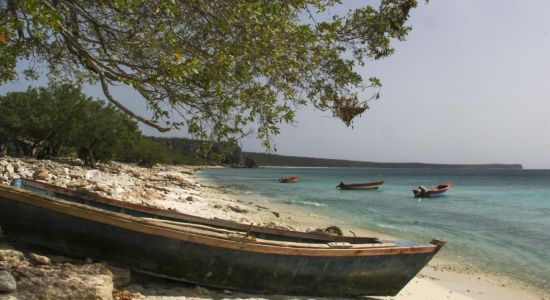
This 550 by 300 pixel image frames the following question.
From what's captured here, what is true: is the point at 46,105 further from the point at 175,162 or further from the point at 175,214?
the point at 175,162

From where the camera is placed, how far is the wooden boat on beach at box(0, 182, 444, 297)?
5.90 metres

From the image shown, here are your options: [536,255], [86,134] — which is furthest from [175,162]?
[536,255]

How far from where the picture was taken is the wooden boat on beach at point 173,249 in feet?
19.4

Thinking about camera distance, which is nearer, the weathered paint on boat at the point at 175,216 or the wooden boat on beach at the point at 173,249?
the wooden boat on beach at the point at 173,249

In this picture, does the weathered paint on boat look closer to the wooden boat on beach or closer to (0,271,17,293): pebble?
the wooden boat on beach

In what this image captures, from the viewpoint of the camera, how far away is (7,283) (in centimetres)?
438

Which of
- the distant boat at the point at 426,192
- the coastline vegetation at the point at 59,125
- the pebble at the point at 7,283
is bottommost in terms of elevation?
the distant boat at the point at 426,192

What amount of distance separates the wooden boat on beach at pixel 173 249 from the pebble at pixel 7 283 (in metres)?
1.45

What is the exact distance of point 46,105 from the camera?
99.2 feet

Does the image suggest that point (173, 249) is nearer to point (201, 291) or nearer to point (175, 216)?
point (201, 291)

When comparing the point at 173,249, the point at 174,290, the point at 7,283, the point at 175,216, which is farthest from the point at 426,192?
the point at 7,283

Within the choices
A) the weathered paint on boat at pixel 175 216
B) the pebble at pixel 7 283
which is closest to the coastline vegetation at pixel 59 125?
the weathered paint on boat at pixel 175 216

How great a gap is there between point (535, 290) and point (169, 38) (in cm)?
908

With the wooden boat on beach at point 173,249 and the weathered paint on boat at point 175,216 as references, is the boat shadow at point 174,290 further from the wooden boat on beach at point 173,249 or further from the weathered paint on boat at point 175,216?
the weathered paint on boat at point 175,216
